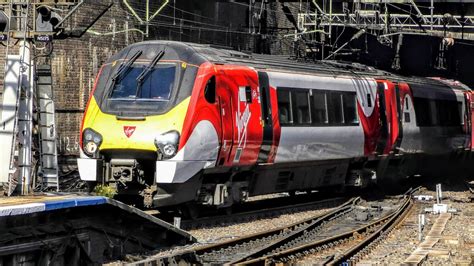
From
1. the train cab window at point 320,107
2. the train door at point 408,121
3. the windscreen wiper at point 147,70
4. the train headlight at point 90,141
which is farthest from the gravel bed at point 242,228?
the train door at point 408,121

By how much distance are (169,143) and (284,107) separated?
3.66 m

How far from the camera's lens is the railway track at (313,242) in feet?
38.8

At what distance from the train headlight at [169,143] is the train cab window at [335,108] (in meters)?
5.63

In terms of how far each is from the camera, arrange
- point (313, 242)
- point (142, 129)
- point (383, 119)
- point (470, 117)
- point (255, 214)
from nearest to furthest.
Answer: point (313, 242)
point (142, 129)
point (255, 214)
point (383, 119)
point (470, 117)

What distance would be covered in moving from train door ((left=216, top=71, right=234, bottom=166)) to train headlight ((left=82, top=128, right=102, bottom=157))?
2.04 metres

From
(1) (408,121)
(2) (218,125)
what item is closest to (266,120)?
(2) (218,125)

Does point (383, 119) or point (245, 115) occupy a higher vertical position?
point (245, 115)

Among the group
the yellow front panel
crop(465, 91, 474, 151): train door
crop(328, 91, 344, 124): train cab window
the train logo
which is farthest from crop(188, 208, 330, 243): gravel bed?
crop(465, 91, 474, 151): train door

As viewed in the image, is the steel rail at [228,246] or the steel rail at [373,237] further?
the steel rail at [373,237]

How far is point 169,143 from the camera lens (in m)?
14.5

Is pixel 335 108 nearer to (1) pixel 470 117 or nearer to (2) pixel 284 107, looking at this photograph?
(2) pixel 284 107

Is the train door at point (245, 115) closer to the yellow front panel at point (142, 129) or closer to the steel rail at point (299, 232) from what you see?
the yellow front panel at point (142, 129)

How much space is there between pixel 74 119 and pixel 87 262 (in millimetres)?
11302

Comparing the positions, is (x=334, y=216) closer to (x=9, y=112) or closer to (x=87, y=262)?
(x=9, y=112)
